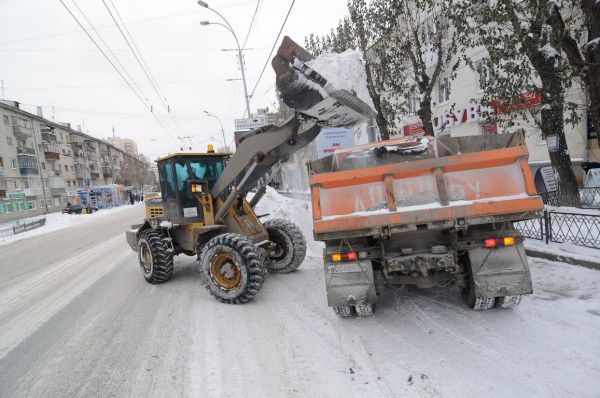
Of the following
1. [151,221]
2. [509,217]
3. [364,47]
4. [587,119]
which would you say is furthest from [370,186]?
[587,119]

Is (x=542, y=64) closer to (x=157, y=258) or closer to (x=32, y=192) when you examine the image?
(x=157, y=258)

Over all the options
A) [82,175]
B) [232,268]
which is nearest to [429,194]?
[232,268]

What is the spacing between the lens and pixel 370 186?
3.90 metres

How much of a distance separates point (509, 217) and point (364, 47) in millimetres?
11832

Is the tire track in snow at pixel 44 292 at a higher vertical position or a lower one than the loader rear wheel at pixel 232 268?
lower

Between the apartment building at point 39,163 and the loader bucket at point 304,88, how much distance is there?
→ 4460 cm

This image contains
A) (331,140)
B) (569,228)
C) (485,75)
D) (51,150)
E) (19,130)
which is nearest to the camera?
(569,228)

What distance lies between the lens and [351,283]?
400 centimetres

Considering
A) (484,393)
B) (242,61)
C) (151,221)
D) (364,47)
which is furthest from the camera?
(242,61)

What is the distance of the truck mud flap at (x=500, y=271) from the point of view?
12.2ft

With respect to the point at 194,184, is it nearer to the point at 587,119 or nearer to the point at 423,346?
the point at 423,346

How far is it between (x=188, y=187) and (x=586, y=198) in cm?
1050

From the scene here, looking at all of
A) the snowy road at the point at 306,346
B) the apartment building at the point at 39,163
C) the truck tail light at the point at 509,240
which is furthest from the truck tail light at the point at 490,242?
the apartment building at the point at 39,163

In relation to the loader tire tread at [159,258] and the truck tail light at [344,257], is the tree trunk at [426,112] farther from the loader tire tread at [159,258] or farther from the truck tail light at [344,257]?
the truck tail light at [344,257]
